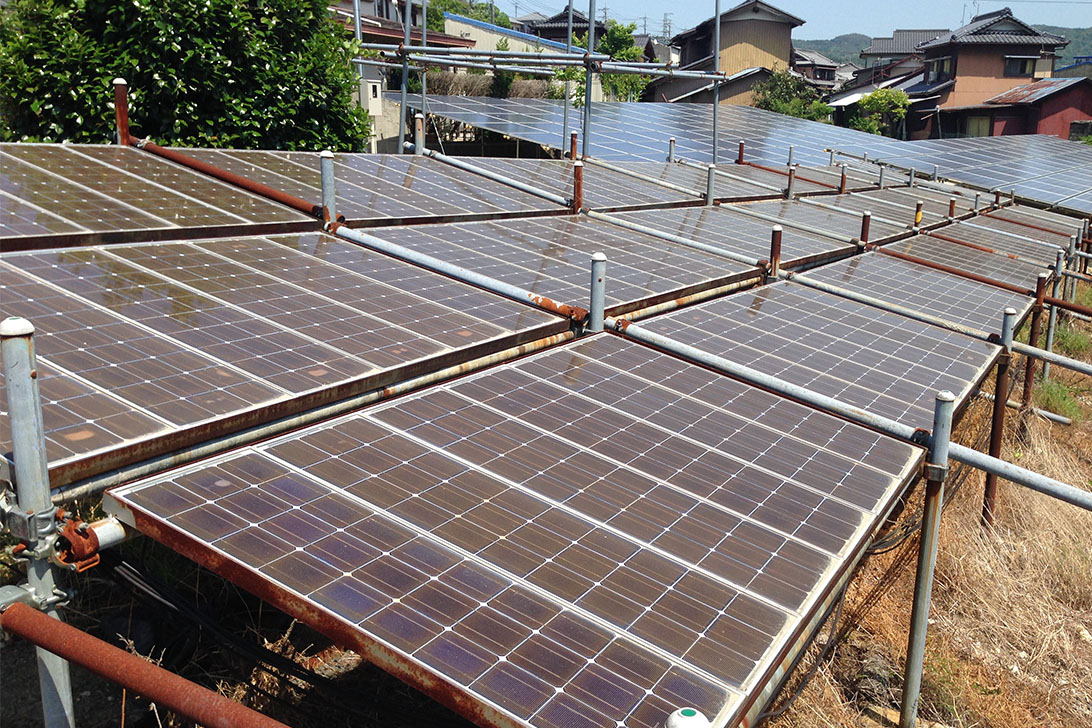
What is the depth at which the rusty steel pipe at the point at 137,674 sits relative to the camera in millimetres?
2398

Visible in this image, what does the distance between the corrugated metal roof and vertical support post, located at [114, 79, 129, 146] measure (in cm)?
6056

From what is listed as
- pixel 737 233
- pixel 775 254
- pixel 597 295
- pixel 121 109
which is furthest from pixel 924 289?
pixel 121 109

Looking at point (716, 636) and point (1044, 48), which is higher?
point (1044, 48)

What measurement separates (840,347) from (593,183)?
6661mm

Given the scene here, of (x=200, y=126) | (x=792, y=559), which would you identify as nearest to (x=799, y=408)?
(x=792, y=559)

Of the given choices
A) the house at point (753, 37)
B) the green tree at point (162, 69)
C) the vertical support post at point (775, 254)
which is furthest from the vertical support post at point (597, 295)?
the house at point (753, 37)

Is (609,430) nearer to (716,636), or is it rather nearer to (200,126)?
(716,636)

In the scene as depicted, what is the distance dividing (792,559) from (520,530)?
128cm

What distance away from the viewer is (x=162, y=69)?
12312 mm

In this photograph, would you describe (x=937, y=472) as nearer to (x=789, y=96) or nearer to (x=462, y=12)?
(x=789, y=96)

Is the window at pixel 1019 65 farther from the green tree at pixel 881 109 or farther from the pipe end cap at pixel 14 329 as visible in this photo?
the pipe end cap at pixel 14 329

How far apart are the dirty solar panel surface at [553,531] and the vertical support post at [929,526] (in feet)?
0.51

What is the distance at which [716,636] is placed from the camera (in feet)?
11.4

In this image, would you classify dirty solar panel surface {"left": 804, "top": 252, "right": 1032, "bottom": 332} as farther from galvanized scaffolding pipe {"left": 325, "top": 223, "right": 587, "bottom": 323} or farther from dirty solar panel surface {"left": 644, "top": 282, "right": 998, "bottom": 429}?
galvanized scaffolding pipe {"left": 325, "top": 223, "right": 587, "bottom": 323}
